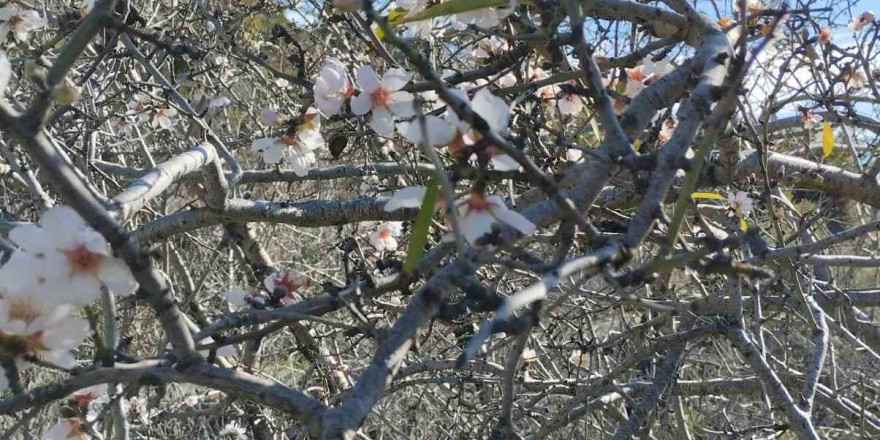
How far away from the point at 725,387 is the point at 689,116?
164 cm

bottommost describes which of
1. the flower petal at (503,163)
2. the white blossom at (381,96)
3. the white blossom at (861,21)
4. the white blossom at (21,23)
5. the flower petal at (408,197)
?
the flower petal at (503,163)

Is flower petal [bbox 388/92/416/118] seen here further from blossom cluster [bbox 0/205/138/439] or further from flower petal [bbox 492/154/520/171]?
blossom cluster [bbox 0/205/138/439]

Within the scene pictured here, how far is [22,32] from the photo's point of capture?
2508mm

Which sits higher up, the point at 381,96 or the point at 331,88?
the point at 331,88

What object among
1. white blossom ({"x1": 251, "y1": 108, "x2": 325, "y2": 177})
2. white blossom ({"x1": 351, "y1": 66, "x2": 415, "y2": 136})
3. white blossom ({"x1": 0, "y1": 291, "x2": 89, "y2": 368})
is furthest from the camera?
white blossom ({"x1": 251, "y1": 108, "x2": 325, "y2": 177})

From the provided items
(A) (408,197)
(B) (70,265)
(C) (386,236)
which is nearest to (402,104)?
(A) (408,197)

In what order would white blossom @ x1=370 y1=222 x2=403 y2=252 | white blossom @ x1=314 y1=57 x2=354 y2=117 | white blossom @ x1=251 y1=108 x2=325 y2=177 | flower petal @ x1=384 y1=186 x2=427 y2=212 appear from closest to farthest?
1. flower petal @ x1=384 y1=186 x2=427 y2=212
2. white blossom @ x1=314 y1=57 x2=354 y2=117
3. white blossom @ x1=251 y1=108 x2=325 y2=177
4. white blossom @ x1=370 y1=222 x2=403 y2=252

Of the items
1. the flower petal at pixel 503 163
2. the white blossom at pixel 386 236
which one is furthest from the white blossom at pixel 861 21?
the flower petal at pixel 503 163

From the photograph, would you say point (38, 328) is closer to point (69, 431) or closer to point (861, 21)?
point (69, 431)

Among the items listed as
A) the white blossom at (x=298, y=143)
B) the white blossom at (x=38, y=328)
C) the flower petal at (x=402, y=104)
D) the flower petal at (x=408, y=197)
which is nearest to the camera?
the white blossom at (x=38, y=328)

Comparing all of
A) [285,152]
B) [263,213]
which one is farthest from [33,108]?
[263,213]

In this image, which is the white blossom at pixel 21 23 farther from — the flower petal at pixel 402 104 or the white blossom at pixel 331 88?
the flower petal at pixel 402 104

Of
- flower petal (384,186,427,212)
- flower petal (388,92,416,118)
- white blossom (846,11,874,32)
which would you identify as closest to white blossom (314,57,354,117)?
flower petal (388,92,416,118)

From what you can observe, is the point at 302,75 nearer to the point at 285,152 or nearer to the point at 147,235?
the point at 285,152
